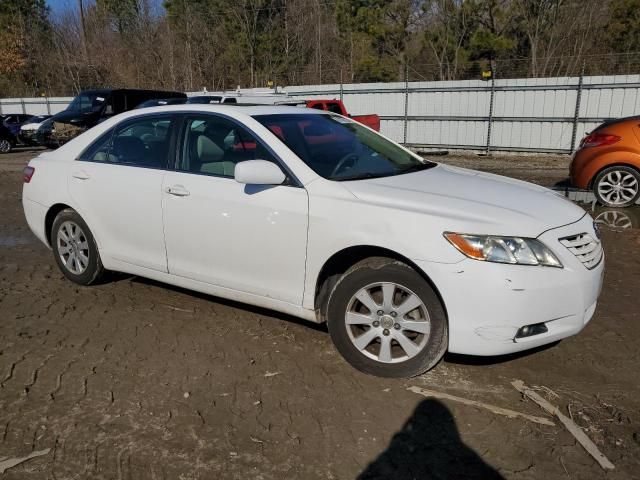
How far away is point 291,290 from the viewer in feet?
11.6

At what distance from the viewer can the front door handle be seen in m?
3.91

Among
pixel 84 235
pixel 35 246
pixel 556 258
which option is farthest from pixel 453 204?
pixel 35 246

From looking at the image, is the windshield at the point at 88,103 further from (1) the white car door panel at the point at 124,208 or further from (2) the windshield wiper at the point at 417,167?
(2) the windshield wiper at the point at 417,167

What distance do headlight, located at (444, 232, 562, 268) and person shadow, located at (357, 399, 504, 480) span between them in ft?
2.95

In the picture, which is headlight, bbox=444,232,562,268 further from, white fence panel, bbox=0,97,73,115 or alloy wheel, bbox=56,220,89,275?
white fence panel, bbox=0,97,73,115

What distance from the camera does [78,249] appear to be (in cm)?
480

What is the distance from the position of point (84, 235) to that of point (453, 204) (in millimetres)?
3206

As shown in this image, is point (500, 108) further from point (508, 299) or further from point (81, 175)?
point (508, 299)

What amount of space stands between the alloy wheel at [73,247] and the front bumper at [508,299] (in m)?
3.15

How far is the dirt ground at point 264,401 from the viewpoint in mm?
2580

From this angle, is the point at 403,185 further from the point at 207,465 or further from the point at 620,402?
the point at 207,465

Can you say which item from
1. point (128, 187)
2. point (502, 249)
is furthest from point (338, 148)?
point (128, 187)

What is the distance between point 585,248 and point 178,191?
2.74 metres

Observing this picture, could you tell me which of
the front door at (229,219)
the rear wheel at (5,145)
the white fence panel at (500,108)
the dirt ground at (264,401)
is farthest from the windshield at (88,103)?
the front door at (229,219)
